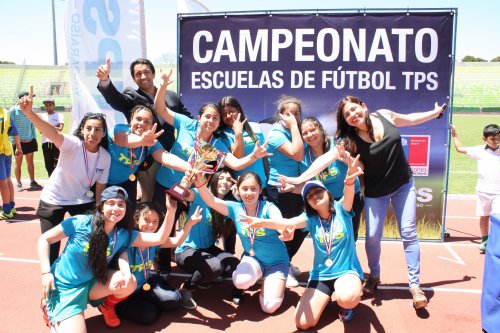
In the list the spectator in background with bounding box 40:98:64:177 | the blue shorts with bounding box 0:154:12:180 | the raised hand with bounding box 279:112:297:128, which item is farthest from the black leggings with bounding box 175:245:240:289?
the spectator in background with bounding box 40:98:64:177

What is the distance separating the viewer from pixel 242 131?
14.9ft

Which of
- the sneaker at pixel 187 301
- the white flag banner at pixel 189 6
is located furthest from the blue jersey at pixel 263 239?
the white flag banner at pixel 189 6

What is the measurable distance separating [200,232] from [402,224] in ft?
Answer: 6.49

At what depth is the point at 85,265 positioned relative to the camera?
11.0 feet

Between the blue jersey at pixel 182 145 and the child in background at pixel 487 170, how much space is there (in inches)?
123

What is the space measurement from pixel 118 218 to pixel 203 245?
3.91 ft

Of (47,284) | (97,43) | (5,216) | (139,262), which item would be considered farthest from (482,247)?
(5,216)

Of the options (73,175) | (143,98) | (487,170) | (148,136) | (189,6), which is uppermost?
(189,6)

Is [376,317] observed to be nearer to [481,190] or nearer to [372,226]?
[372,226]

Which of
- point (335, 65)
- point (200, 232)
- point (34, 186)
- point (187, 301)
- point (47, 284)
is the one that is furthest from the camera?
point (34, 186)

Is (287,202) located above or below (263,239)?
above

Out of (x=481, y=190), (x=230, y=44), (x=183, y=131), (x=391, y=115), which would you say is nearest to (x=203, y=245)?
(x=183, y=131)

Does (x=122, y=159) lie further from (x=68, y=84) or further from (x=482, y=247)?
(x=68, y=84)

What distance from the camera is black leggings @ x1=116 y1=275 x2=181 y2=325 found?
3631mm
